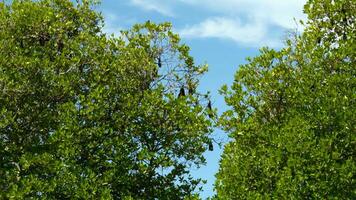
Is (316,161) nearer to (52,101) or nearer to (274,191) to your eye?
(274,191)

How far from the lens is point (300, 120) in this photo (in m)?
30.2

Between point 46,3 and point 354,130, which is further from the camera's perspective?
point 46,3

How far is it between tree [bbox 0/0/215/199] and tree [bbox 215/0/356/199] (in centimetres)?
311

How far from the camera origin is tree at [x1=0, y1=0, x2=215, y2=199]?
3178cm

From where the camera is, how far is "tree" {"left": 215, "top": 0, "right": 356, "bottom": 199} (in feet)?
95.4

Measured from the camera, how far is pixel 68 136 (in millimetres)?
32219

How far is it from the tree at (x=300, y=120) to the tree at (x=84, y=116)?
3112 millimetres

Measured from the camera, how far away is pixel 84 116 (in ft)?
110

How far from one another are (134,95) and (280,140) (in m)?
9.35

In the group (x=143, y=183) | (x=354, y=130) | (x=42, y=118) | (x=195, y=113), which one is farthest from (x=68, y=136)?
(x=354, y=130)

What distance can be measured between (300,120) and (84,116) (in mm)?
11489

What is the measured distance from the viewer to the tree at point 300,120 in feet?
95.4

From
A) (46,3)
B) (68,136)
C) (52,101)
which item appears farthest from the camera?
(46,3)

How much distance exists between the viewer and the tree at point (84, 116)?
1251 inches
